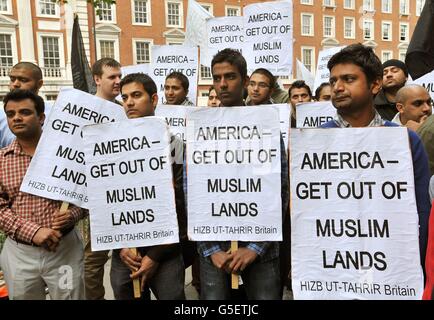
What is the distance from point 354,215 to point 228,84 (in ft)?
3.96

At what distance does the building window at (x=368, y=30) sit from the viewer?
44416 millimetres

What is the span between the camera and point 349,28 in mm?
43469

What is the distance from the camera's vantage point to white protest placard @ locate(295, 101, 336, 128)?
4.32 m

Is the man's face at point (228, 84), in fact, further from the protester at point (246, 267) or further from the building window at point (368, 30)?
the building window at point (368, 30)

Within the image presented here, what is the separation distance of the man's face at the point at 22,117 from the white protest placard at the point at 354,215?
184 cm

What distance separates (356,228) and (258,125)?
0.79 meters

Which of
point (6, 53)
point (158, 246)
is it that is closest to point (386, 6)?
point (6, 53)

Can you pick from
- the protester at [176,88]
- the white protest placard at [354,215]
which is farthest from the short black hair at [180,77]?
the white protest placard at [354,215]

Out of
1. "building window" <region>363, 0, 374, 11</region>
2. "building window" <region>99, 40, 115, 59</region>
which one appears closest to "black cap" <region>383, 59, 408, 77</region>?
"building window" <region>99, 40, 115, 59</region>

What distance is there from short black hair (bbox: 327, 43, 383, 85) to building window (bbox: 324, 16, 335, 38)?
42276 millimetres

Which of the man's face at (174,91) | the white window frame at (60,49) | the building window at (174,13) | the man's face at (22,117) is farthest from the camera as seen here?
the building window at (174,13)

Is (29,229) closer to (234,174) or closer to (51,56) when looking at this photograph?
(234,174)

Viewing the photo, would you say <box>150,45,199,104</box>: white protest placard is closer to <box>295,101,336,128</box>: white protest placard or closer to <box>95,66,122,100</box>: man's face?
<box>95,66,122,100</box>: man's face

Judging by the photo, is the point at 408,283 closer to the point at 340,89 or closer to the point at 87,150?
the point at 340,89
